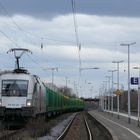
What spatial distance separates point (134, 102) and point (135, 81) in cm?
13236

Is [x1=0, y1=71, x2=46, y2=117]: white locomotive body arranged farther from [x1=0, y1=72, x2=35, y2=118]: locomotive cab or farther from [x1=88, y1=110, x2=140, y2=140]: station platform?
[x1=88, y1=110, x2=140, y2=140]: station platform

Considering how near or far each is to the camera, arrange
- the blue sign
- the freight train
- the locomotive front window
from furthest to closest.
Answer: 1. the blue sign
2. the locomotive front window
3. the freight train

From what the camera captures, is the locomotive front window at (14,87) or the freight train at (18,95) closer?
the freight train at (18,95)

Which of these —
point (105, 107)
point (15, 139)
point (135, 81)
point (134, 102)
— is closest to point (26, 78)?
point (15, 139)

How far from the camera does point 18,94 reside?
3434 cm

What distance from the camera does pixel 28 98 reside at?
1355 inches

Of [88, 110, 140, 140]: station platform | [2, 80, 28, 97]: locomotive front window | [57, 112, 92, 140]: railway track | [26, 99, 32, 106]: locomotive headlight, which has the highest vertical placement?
[2, 80, 28, 97]: locomotive front window

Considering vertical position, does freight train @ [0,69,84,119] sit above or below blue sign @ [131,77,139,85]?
below

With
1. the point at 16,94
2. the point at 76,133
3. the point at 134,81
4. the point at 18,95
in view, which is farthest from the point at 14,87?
the point at 134,81

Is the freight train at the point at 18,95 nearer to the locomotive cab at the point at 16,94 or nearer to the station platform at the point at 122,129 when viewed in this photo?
the locomotive cab at the point at 16,94

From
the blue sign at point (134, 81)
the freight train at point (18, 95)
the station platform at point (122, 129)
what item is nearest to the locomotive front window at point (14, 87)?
the freight train at point (18, 95)

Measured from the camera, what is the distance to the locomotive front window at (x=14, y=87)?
34469 mm

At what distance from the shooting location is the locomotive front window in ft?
113

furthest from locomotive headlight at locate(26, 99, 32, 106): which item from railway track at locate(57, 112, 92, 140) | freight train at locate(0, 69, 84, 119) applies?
railway track at locate(57, 112, 92, 140)
